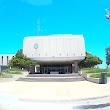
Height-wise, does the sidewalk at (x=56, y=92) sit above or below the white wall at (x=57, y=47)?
below

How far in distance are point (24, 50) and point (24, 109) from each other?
1753 inches

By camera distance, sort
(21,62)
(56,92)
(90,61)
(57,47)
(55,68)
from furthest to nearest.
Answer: (55,68) < (90,61) < (57,47) < (21,62) < (56,92)

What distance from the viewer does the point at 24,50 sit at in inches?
2126

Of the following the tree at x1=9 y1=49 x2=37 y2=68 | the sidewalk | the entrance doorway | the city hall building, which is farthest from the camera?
the entrance doorway

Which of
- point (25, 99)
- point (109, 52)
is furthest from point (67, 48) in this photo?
→ point (25, 99)

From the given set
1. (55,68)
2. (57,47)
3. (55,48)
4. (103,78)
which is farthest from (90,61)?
(103,78)

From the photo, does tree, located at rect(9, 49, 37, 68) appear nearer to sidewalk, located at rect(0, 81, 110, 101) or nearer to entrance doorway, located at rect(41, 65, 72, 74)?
entrance doorway, located at rect(41, 65, 72, 74)

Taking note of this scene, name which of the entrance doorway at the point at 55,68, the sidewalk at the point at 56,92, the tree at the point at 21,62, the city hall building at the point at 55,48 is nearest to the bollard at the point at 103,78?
the sidewalk at the point at 56,92

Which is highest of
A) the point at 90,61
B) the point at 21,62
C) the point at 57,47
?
the point at 57,47

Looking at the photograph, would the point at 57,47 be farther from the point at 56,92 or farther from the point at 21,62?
the point at 56,92

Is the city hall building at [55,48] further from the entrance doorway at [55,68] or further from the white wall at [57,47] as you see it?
the entrance doorway at [55,68]

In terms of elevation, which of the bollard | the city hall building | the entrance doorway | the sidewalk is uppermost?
the city hall building

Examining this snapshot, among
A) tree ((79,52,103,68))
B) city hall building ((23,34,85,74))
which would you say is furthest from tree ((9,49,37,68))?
tree ((79,52,103,68))

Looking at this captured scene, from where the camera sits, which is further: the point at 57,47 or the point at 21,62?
the point at 57,47
